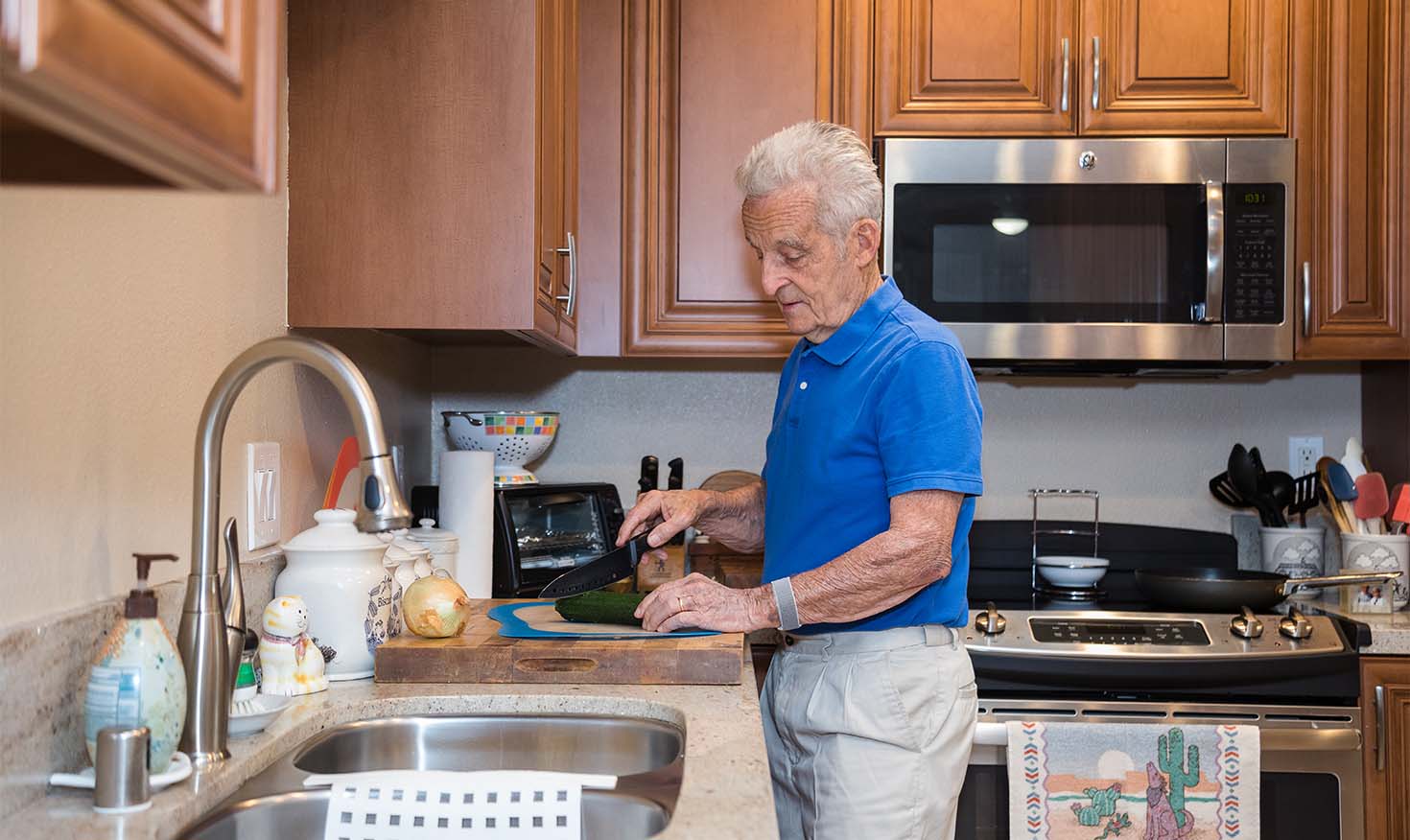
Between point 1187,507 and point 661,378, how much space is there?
1.17 m

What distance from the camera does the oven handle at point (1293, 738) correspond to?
2.02 m

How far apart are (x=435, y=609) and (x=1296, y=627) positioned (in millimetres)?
1463

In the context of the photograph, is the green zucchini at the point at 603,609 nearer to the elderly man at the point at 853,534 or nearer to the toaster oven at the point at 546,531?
the elderly man at the point at 853,534

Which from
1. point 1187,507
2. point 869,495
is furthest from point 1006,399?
point 869,495

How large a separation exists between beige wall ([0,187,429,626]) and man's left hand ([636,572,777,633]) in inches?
19.5

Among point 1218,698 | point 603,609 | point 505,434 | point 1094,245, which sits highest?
point 1094,245

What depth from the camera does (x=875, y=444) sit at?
1.50m

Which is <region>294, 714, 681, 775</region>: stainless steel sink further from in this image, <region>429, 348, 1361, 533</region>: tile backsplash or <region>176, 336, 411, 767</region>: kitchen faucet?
<region>429, 348, 1361, 533</region>: tile backsplash

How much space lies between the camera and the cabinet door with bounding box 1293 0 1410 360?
2.32 meters

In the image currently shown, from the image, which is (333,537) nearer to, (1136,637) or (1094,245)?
(1136,637)

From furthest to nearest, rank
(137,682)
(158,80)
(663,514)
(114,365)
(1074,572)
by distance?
(1074,572) → (663,514) → (114,365) → (137,682) → (158,80)

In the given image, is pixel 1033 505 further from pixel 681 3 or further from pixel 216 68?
pixel 216 68

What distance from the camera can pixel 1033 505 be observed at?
8.79 feet

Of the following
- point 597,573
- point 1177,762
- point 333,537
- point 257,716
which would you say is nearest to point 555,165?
point 597,573
